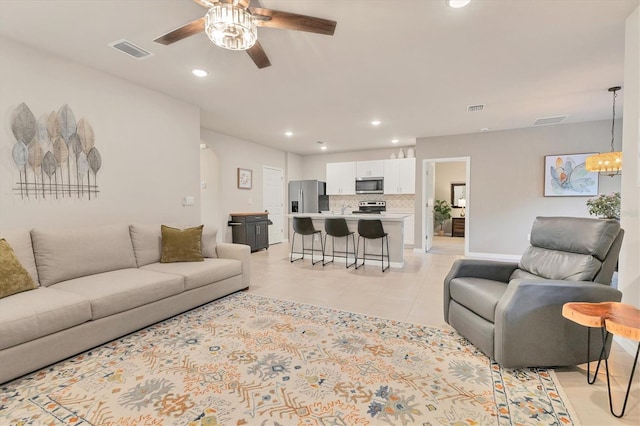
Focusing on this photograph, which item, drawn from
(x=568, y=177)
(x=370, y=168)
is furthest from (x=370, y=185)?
(x=568, y=177)

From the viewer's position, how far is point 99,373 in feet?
6.36

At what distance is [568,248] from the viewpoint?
2.25 m

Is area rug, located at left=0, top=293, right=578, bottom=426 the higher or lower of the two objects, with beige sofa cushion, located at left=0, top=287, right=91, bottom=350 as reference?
lower

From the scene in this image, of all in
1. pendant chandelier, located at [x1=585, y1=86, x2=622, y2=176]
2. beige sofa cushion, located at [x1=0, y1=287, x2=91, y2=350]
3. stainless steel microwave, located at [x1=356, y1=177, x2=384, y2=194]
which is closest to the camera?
beige sofa cushion, located at [x1=0, y1=287, x2=91, y2=350]

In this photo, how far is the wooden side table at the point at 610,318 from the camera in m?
1.44

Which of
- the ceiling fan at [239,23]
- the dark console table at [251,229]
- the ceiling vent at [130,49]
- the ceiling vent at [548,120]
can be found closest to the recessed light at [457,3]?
the ceiling fan at [239,23]

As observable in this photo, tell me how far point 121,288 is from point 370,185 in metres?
6.15

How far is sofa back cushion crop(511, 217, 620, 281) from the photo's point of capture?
201 cm

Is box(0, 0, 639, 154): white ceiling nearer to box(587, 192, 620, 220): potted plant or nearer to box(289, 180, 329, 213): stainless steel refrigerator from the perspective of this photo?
box(587, 192, 620, 220): potted plant

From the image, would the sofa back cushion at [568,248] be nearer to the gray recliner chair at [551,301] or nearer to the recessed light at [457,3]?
the gray recliner chair at [551,301]

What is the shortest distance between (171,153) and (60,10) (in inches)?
76.2

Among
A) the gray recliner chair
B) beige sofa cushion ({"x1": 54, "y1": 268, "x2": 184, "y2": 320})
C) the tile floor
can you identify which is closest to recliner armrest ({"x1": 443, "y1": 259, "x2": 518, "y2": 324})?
the gray recliner chair

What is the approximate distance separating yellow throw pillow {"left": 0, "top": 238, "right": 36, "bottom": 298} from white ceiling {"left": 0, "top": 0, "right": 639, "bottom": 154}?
6.09 ft

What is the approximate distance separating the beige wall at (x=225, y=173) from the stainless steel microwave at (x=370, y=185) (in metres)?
2.79
